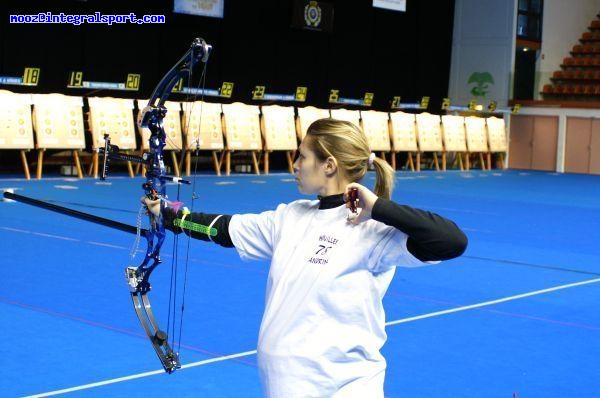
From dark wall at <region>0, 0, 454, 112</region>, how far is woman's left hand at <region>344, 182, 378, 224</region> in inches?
576

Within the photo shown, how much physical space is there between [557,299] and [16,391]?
390cm

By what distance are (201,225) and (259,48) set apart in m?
18.1

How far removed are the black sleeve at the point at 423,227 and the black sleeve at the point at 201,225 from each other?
0.56 metres

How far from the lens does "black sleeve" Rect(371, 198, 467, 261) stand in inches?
84.2

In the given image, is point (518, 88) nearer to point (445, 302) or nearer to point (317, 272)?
point (445, 302)

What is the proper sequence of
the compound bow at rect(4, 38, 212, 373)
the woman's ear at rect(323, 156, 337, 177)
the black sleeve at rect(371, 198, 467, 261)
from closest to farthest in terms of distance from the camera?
1. the black sleeve at rect(371, 198, 467, 261)
2. the woman's ear at rect(323, 156, 337, 177)
3. the compound bow at rect(4, 38, 212, 373)

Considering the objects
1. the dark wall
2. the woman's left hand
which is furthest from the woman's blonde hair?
the dark wall

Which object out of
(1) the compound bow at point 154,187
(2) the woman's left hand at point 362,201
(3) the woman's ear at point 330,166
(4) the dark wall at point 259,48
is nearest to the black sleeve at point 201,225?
(1) the compound bow at point 154,187

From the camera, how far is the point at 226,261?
7.75 metres

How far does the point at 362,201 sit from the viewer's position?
7.18ft

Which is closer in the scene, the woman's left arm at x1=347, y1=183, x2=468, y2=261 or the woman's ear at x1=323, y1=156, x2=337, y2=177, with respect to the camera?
the woman's left arm at x1=347, y1=183, x2=468, y2=261

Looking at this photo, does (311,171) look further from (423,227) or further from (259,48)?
(259,48)

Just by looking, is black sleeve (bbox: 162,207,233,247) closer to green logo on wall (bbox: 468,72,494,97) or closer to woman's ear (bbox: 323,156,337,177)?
woman's ear (bbox: 323,156,337,177)

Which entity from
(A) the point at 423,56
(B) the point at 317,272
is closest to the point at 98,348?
(B) the point at 317,272
